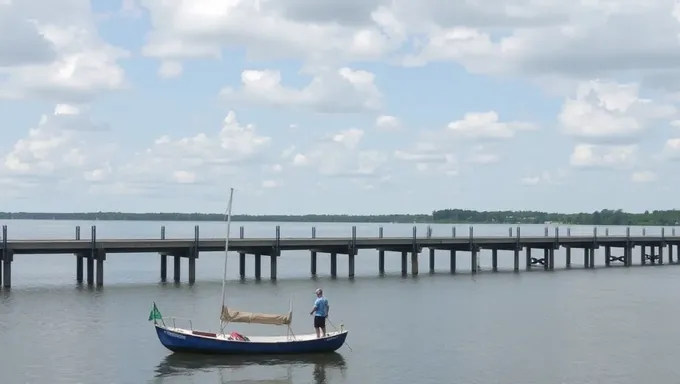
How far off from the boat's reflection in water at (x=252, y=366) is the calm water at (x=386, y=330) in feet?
0.22

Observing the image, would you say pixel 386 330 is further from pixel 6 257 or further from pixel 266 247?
pixel 6 257

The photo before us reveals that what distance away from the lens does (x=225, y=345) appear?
31.0 metres

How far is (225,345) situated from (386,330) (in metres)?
10.1

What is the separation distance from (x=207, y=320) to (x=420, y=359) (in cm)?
1254

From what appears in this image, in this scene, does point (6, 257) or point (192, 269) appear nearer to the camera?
point (6, 257)

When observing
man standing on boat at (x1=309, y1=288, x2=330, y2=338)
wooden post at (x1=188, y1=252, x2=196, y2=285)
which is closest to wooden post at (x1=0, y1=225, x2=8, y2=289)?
wooden post at (x1=188, y1=252, x2=196, y2=285)

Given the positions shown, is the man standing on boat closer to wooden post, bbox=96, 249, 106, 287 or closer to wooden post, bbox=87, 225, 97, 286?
wooden post, bbox=87, 225, 97, 286

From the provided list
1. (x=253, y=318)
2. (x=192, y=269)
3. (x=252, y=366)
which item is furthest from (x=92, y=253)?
(x=252, y=366)

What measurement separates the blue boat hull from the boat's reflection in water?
201 mm

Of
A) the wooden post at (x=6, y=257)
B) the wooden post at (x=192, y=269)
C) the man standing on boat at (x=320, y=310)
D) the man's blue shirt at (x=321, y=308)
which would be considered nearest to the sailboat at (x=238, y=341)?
the man standing on boat at (x=320, y=310)

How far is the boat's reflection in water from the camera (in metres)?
28.3

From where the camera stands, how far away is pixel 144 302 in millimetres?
48375

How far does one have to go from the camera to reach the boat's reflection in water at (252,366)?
28.3 meters

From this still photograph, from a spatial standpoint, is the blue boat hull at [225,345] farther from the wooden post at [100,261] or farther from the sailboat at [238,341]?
the wooden post at [100,261]
